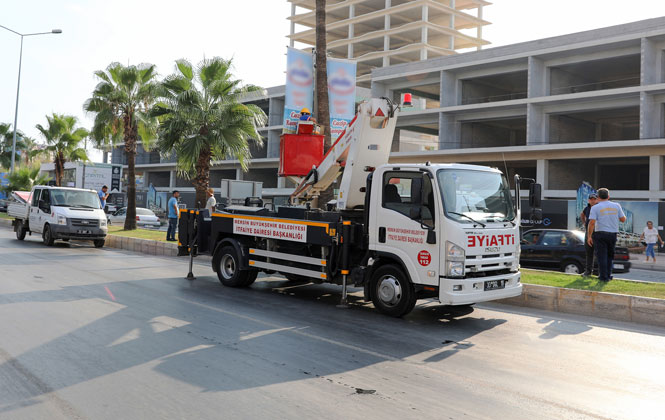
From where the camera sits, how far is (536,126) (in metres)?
37.2

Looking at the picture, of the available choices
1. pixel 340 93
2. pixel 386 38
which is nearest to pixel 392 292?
pixel 340 93

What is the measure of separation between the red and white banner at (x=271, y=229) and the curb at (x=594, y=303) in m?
3.82

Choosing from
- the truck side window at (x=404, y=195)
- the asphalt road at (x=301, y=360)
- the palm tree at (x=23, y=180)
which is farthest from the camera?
the palm tree at (x=23, y=180)

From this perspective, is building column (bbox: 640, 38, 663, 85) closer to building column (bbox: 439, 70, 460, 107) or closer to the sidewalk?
the sidewalk

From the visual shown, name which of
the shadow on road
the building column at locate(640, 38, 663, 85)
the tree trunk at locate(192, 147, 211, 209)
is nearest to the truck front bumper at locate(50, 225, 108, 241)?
the tree trunk at locate(192, 147, 211, 209)

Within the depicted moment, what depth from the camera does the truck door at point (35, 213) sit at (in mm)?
19730

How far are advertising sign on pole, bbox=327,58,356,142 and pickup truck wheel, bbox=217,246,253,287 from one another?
7735 mm

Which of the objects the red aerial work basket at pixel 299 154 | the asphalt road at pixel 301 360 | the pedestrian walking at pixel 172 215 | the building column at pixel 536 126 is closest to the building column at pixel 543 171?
the building column at pixel 536 126

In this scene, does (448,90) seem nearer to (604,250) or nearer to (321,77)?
(321,77)

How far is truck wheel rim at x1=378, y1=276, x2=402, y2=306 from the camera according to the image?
823cm

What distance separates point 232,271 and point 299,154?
2.65 meters

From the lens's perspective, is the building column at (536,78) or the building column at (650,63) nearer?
the building column at (650,63)

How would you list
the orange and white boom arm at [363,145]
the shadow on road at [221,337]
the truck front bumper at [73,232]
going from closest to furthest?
the shadow on road at [221,337], the orange and white boom arm at [363,145], the truck front bumper at [73,232]

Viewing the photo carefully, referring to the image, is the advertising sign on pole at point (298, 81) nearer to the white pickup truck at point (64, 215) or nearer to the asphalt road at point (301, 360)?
the white pickup truck at point (64, 215)
